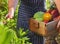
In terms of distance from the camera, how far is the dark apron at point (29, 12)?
1.45m

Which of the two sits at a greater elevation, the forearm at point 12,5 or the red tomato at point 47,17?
the forearm at point 12,5

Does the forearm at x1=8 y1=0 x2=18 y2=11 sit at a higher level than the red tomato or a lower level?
higher

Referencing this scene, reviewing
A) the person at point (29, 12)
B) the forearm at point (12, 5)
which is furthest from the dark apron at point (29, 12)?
the forearm at point (12, 5)

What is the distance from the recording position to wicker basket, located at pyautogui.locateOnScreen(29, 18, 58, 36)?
4.59ft

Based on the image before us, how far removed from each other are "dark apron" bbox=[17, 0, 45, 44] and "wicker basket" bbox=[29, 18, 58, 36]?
0.06m

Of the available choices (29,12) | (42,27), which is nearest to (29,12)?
(29,12)

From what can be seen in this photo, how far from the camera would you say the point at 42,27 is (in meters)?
1.42

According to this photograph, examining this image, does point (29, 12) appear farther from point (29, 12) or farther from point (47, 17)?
point (47, 17)

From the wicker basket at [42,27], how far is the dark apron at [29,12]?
60 mm

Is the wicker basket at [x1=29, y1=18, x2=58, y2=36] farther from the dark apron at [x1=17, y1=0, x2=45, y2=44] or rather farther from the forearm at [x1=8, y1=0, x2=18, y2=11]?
the forearm at [x1=8, y1=0, x2=18, y2=11]

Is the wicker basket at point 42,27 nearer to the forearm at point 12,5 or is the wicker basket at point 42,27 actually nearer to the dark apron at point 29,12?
the dark apron at point 29,12

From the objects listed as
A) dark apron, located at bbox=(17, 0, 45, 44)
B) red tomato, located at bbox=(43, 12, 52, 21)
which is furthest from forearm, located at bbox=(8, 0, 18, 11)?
red tomato, located at bbox=(43, 12, 52, 21)

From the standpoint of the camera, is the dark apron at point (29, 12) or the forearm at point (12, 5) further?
the dark apron at point (29, 12)

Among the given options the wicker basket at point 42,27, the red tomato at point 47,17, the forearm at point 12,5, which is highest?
the forearm at point 12,5
